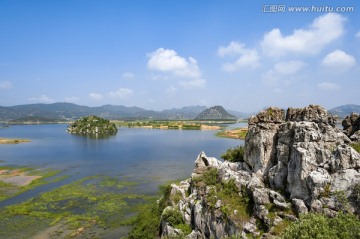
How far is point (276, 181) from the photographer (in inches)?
1303

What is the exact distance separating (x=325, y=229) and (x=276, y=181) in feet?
40.0

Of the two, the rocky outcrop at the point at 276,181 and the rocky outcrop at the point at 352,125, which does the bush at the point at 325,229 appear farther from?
the rocky outcrop at the point at 352,125

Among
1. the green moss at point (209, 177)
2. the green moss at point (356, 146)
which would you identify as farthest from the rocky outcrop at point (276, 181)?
the green moss at point (356, 146)

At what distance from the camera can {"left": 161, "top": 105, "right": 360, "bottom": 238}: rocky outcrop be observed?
89.1ft

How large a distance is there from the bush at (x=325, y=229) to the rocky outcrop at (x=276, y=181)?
3.30 metres

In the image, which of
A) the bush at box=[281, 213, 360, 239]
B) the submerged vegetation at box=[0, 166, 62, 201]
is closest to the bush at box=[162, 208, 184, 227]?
the bush at box=[281, 213, 360, 239]

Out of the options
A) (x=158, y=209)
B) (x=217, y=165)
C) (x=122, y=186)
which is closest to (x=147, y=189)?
(x=122, y=186)

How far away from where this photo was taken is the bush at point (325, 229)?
68.3 feet

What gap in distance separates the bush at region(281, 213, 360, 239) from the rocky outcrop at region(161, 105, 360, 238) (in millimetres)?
3302

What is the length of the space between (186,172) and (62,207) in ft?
123

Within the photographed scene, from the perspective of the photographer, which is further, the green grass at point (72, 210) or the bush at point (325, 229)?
the green grass at point (72, 210)

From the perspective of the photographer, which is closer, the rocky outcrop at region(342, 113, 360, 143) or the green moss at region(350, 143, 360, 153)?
the green moss at region(350, 143, 360, 153)

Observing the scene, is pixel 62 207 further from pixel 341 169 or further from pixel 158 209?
pixel 341 169

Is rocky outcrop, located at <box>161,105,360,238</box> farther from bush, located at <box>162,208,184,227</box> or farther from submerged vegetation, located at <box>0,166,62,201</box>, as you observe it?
submerged vegetation, located at <box>0,166,62,201</box>
